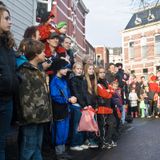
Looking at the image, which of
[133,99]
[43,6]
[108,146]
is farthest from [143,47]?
[108,146]

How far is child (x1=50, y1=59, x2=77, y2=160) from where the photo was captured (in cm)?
688

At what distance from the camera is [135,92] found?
64.7ft

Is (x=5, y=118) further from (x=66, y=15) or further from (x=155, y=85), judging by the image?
(x=66, y=15)

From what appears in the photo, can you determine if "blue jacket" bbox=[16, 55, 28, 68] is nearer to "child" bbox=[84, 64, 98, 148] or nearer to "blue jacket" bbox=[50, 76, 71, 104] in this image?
"blue jacket" bbox=[50, 76, 71, 104]

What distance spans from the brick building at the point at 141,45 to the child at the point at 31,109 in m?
41.9

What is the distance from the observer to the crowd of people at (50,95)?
4797mm

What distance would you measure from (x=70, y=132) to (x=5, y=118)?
3.45 metres

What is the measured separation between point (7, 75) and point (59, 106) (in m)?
2.40

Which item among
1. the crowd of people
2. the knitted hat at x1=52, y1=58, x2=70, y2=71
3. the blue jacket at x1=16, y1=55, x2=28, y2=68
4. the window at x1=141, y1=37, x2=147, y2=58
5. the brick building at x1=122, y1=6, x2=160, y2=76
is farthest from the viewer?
the window at x1=141, y1=37, x2=147, y2=58

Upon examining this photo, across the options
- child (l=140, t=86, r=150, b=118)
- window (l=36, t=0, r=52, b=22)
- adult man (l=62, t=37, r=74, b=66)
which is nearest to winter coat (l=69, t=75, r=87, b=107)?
adult man (l=62, t=37, r=74, b=66)

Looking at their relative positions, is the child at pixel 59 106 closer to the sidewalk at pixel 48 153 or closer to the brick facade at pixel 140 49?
the sidewalk at pixel 48 153

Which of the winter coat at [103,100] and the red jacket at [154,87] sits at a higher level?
the red jacket at [154,87]

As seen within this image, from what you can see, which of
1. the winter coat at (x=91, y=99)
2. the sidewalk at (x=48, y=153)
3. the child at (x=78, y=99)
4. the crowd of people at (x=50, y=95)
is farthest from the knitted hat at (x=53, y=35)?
the sidewalk at (x=48, y=153)

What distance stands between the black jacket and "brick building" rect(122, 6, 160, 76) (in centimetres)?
4242
